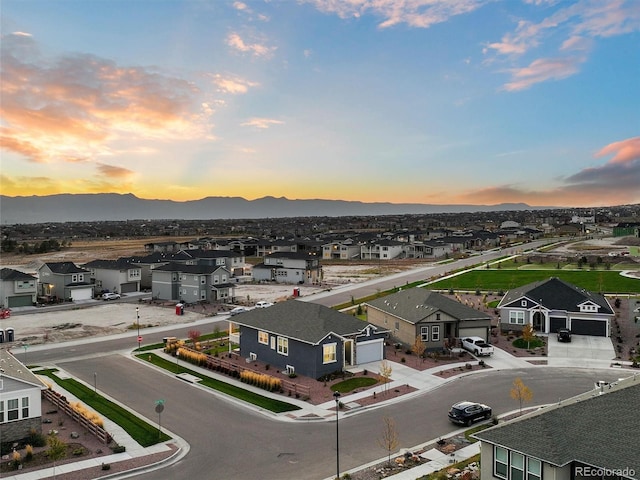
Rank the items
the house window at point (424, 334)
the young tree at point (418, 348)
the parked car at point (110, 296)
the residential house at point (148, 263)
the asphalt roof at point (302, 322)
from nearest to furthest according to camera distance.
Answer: the asphalt roof at point (302, 322)
the young tree at point (418, 348)
the house window at point (424, 334)
the parked car at point (110, 296)
the residential house at point (148, 263)

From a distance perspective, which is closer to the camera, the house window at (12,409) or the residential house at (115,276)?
the house window at (12,409)

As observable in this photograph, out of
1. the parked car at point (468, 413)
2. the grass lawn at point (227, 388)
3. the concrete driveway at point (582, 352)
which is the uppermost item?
the parked car at point (468, 413)

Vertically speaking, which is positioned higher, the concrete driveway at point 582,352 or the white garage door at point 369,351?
the white garage door at point 369,351

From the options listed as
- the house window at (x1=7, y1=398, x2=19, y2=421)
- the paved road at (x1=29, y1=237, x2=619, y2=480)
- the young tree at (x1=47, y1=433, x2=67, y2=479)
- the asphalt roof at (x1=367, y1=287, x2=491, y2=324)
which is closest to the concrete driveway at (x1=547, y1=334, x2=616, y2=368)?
the paved road at (x1=29, y1=237, x2=619, y2=480)

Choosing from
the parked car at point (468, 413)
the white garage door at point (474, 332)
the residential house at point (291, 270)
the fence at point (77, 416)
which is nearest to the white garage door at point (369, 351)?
the white garage door at point (474, 332)

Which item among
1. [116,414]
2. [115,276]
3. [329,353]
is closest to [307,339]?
[329,353]

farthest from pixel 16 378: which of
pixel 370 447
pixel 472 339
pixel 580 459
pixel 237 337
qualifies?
pixel 472 339

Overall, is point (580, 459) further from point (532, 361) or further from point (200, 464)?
point (532, 361)

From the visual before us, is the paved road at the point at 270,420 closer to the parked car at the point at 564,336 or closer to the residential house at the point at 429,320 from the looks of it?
the residential house at the point at 429,320
